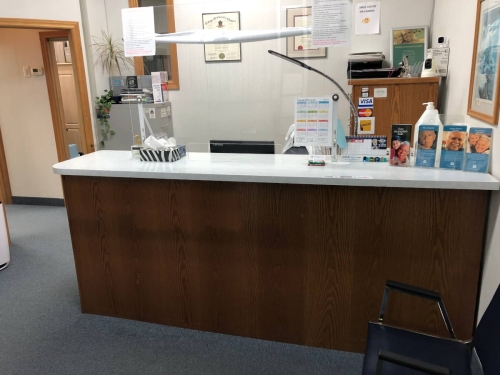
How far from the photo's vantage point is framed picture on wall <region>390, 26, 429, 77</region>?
359cm

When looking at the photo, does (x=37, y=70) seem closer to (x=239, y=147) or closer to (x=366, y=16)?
(x=239, y=147)

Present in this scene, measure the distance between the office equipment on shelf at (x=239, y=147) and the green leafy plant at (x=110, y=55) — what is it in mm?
2258

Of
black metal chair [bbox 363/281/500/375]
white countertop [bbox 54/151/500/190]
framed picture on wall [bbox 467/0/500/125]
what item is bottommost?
black metal chair [bbox 363/281/500/375]

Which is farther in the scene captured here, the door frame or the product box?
the door frame

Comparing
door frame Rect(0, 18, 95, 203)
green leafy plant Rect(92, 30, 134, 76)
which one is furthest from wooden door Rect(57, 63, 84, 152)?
green leafy plant Rect(92, 30, 134, 76)

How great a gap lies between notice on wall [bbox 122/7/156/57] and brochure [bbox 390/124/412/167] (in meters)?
1.53

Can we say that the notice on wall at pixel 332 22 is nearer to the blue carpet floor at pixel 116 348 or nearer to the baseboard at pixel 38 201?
the blue carpet floor at pixel 116 348

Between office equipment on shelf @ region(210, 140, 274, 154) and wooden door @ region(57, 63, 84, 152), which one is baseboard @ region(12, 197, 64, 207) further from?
office equipment on shelf @ region(210, 140, 274, 154)

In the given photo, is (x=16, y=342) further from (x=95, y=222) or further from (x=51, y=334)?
(x=95, y=222)

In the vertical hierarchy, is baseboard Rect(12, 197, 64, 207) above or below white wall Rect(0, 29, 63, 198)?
below

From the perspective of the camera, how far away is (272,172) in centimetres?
194

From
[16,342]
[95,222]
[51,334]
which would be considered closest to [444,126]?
[95,222]

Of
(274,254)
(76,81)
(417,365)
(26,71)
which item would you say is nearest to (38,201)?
(26,71)

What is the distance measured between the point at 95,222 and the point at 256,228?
100cm
